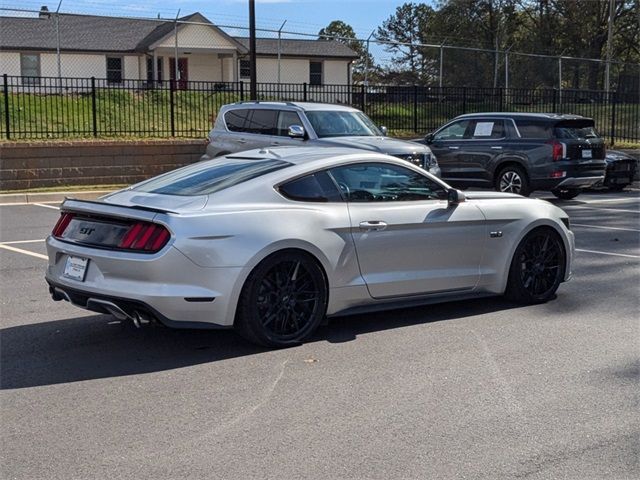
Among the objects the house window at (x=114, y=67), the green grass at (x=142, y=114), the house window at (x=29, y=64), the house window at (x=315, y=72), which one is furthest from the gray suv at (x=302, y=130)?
the house window at (x=315, y=72)

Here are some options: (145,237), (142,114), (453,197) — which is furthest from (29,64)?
(145,237)

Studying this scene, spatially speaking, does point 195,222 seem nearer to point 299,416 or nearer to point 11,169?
point 299,416

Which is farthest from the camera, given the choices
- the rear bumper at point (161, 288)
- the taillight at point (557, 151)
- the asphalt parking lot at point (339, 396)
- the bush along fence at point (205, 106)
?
the bush along fence at point (205, 106)

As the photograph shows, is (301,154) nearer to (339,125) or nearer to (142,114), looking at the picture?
(339,125)

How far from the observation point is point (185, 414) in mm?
4965

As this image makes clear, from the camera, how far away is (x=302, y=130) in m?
15.0

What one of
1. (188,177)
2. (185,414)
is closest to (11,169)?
(188,177)

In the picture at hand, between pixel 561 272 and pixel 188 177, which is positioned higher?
pixel 188 177

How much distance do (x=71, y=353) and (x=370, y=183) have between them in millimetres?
2692

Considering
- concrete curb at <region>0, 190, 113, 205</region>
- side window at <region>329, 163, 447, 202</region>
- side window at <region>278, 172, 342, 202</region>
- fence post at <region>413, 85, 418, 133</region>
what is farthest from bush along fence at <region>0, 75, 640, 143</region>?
side window at <region>278, 172, 342, 202</region>

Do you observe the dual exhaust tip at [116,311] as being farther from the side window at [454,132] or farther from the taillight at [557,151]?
the side window at [454,132]

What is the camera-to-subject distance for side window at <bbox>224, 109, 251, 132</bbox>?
54.4ft

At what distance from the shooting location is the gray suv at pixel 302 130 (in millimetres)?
14477

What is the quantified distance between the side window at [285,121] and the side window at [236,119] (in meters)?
1.01
